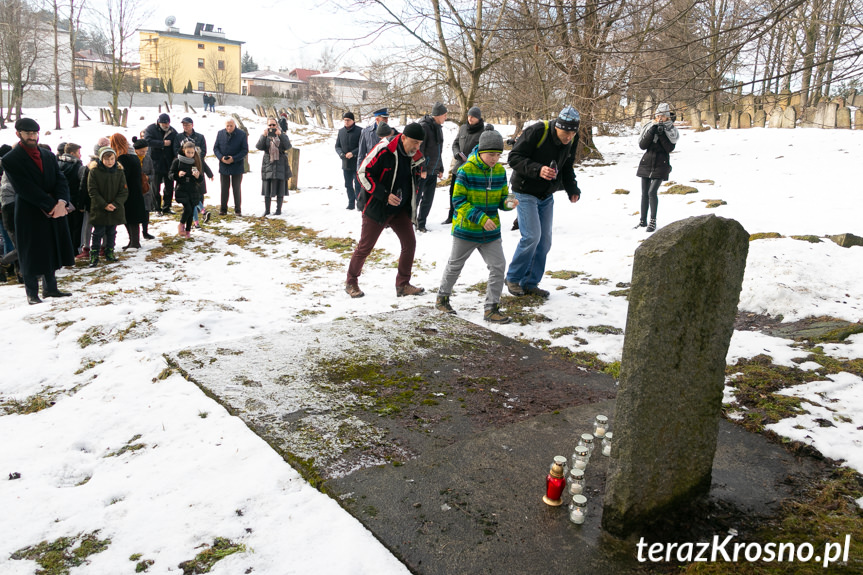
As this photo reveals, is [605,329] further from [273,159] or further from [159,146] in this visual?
[159,146]

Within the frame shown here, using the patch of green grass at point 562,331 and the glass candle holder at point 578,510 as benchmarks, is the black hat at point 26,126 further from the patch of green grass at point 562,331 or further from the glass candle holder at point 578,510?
the glass candle holder at point 578,510

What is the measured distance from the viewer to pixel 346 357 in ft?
15.7

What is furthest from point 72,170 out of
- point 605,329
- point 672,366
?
point 672,366

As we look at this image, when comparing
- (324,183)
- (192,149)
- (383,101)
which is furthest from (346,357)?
(324,183)

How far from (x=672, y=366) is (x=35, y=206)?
22.1ft

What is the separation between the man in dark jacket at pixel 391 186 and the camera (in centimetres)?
619

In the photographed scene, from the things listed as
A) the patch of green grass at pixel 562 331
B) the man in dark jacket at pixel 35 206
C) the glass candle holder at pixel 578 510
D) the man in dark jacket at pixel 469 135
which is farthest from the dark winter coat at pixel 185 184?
the glass candle holder at pixel 578 510

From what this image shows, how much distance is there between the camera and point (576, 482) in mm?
2916

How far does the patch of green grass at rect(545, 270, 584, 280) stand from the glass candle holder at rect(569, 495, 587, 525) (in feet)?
16.2

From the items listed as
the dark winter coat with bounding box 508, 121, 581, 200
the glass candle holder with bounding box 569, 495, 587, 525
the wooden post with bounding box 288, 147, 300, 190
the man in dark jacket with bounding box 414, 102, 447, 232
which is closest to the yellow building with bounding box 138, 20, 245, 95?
the wooden post with bounding box 288, 147, 300, 190

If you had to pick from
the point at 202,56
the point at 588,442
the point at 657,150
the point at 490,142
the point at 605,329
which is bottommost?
the point at 588,442

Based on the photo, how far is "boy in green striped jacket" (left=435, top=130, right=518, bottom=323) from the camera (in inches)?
211

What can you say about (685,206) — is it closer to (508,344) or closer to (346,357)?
(508,344)

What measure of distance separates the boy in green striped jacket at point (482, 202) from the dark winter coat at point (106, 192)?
5.33m
